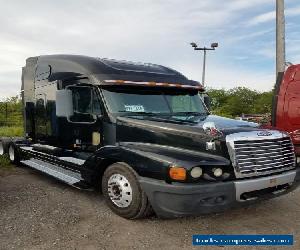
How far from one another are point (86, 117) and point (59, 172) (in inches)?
50.9

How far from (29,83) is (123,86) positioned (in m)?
3.44

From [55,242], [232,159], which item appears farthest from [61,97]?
[232,159]

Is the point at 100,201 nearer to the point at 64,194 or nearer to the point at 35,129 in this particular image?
the point at 64,194

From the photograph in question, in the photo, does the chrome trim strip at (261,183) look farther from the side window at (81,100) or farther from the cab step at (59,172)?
the side window at (81,100)

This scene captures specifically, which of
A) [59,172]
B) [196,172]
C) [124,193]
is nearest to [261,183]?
[196,172]

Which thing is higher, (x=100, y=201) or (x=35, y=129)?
(x=35, y=129)

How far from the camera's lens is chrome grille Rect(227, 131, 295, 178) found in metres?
5.09

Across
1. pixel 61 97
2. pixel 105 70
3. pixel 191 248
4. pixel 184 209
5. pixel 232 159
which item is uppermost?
pixel 105 70

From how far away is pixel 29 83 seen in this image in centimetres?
901

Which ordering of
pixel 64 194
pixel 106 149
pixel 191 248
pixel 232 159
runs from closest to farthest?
pixel 191 248, pixel 232 159, pixel 106 149, pixel 64 194

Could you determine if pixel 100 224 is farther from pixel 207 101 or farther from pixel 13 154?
pixel 13 154

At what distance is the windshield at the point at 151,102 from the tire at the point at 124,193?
1.04m

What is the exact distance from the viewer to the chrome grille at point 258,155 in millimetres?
5086

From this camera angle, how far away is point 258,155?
523cm
